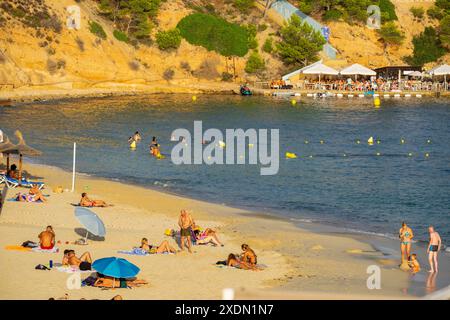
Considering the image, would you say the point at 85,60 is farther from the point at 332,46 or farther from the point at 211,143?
the point at 211,143

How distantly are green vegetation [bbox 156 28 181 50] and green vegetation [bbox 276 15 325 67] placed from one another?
991 cm

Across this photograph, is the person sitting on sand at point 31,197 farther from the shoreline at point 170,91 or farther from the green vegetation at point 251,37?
the green vegetation at point 251,37

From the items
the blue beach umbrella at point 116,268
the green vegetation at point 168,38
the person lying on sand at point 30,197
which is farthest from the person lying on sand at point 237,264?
the green vegetation at point 168,38

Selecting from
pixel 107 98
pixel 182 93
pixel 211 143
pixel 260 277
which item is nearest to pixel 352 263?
pixel 260 277

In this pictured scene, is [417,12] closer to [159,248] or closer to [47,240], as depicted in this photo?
[159,248]

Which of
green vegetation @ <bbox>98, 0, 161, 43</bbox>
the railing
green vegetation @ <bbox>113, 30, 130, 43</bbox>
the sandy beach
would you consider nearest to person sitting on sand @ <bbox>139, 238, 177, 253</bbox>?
the sandy beach

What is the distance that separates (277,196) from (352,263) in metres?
12.8

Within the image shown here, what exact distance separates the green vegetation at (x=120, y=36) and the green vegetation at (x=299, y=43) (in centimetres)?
1471

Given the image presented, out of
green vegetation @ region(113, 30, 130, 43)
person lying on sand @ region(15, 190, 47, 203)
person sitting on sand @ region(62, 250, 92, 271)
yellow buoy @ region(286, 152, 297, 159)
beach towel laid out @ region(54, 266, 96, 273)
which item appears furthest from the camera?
green vegetation @ region(113, 30, 130, 43)

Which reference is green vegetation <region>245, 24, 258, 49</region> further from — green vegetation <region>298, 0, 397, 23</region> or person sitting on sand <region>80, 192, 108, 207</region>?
person sitting on sand <region>80, 192, 108, 207</region>

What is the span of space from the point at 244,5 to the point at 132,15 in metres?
11.9

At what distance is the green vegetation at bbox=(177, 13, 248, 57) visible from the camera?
97312 millimetres

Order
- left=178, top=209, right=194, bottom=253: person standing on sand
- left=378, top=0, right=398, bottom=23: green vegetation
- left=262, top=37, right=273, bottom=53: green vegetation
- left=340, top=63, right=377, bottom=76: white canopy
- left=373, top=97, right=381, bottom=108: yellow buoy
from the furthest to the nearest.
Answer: left=378, top=0, right=398, bottom=23: green vegetation
left=262, top=37, right=273, bottom=53: green vegetation
left=340, top=63, right=377, bottom=76: white canopy
left=373, top=97, right=381, bottom=108: yellow buoy
left=178, top=209, right=194, bottom=253: person standing on sand

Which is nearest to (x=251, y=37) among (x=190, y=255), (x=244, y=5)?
(x=244, y=5)
